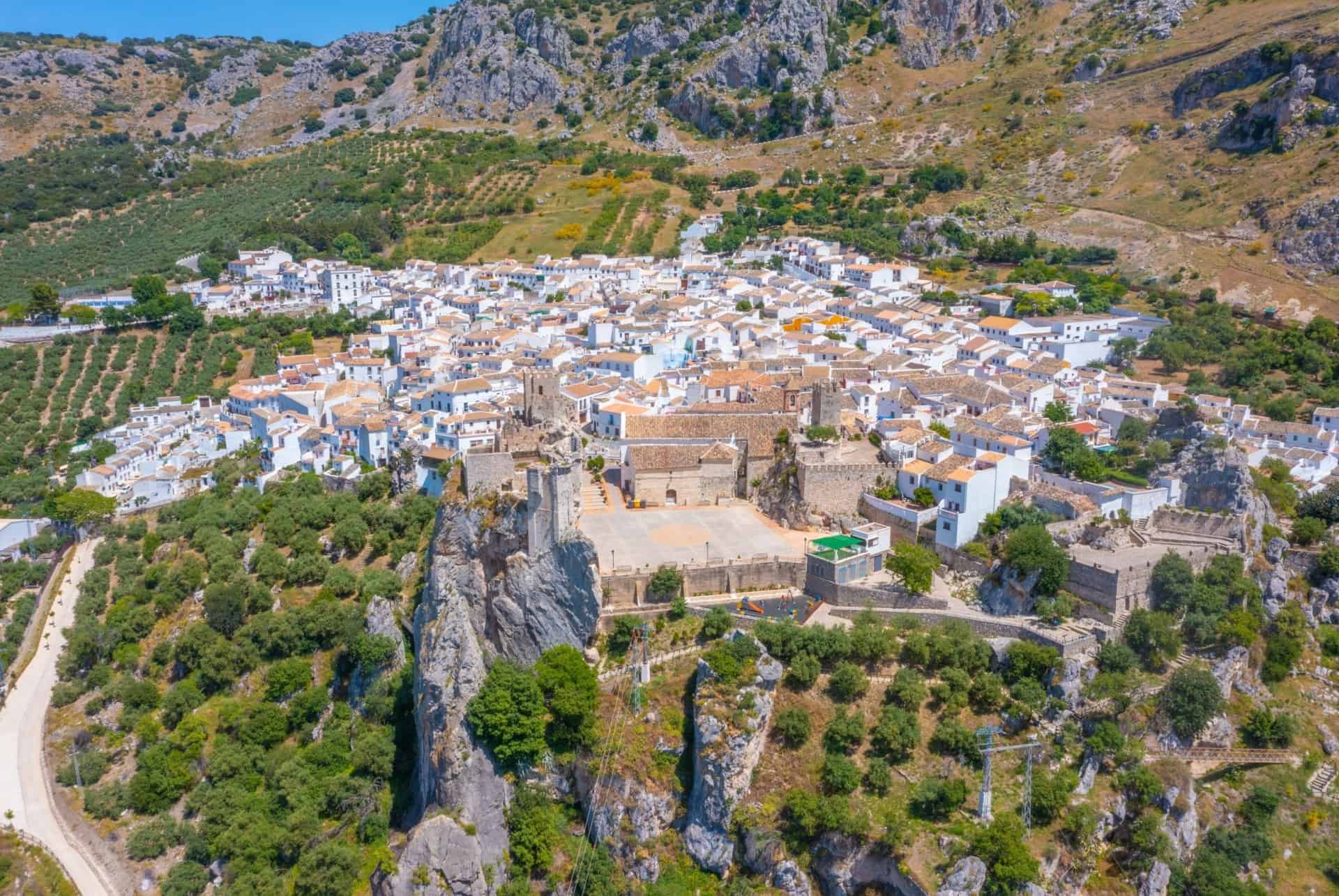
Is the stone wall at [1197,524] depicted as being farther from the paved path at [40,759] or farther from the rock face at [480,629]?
the paved path at [40,759]

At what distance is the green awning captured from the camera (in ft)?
92.1

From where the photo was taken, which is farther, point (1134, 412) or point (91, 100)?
point (91, 100)

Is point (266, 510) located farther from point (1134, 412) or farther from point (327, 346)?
point (1134, 412)

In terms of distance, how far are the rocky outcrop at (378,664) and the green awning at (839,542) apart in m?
14.1

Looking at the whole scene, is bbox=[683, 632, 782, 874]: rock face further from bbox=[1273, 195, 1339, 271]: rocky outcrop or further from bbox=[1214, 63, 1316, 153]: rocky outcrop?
bbox=[1214, 63, 1316, 153]: rocky outcrop

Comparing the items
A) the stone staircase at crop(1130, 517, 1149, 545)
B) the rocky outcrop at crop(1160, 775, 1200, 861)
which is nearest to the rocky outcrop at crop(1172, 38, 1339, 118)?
the stone staircase at crop(1130, 517, 1149, 545)

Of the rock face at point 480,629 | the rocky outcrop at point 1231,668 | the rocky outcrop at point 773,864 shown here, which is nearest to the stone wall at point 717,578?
the rock face at point 480,629

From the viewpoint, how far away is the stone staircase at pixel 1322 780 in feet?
85.2

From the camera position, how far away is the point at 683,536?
29.5 meters

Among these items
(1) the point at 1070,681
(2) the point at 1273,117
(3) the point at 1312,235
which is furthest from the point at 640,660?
(2) the point at 1273,117

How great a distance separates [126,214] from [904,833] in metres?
93.8

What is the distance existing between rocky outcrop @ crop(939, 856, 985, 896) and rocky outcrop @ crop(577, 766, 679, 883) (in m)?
6.63

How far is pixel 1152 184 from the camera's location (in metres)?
74.8

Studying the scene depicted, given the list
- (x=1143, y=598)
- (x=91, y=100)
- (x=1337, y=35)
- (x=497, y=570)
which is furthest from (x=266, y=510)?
(x=91, y=100)
